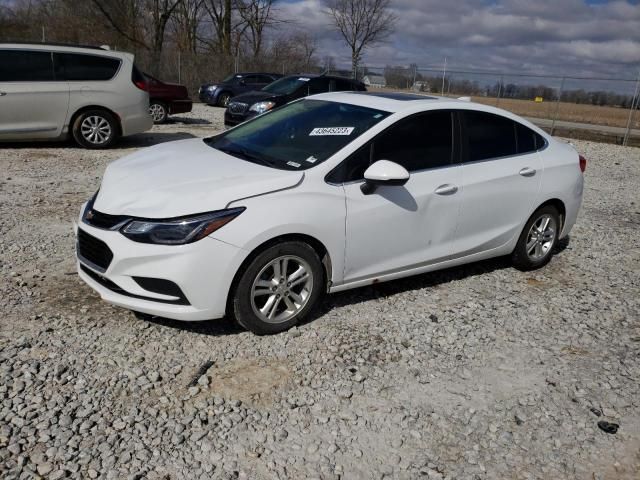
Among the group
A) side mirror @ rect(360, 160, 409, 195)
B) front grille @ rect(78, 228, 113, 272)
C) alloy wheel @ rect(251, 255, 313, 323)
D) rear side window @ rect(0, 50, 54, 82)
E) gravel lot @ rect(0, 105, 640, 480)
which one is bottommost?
gravel lot @ rect(0, 105, 640, 480)

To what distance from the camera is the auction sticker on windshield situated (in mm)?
4117

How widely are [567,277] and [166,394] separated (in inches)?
160

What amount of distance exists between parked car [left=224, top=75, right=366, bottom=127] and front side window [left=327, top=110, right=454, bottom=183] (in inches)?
316

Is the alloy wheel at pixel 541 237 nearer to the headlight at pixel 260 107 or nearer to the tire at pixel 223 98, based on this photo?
the headlight at pixel 260 107

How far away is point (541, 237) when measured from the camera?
5367 millimetres

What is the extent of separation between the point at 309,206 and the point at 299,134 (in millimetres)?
940

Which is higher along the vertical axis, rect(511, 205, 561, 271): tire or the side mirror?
the side mirror

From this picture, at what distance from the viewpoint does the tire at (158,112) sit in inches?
578

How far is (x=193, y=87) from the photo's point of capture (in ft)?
84.3

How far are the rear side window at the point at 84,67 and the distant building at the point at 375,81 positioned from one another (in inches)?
806

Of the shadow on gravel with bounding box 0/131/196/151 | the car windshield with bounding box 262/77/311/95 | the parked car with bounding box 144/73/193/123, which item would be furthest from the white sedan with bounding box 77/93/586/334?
the parked car with bounding box 144/73/193/123

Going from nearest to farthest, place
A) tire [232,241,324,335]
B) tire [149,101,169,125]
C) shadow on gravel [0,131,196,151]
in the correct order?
tire [232,241,324,335] < shadow on gravel [0,131,196,151] < tire [149,101,169,125]

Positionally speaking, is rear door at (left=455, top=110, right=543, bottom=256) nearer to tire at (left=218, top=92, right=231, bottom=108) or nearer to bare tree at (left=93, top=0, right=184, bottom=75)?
tire at (left=218, top=92, right=231, bottom=108)

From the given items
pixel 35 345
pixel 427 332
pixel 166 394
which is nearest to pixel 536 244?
pixel 427 332
